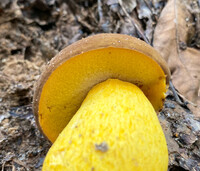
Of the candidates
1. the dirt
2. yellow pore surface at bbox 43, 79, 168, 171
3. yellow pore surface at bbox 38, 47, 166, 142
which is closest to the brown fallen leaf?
the dirt

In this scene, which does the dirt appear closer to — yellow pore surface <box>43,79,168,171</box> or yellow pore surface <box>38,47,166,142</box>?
yellow pore surface <box>38,47,166,142</box>

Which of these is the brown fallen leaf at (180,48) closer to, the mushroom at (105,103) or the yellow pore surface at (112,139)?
the mushroom at (105,103)

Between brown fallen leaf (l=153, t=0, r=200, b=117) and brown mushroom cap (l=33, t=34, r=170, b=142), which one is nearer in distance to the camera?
brown mushroom cap (l=33, t=34, r=170, b=142)

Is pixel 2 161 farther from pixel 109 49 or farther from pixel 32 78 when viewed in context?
pixel 109 49

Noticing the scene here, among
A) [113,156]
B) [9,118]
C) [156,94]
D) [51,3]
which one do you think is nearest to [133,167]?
[113,156]

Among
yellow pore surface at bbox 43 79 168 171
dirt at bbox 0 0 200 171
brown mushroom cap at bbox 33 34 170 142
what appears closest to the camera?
yellow pore surface at bbox 43 79 168 171

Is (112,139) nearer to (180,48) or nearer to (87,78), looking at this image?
(87,78)
